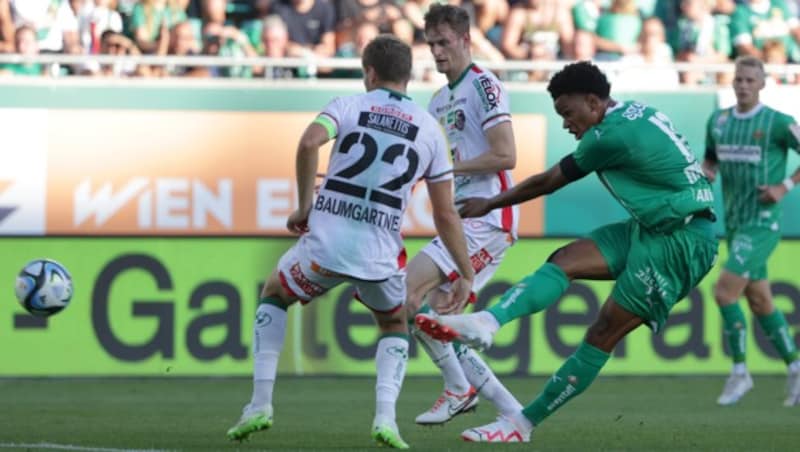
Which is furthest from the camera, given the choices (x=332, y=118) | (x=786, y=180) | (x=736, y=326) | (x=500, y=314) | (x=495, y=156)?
(x=736, y=326)

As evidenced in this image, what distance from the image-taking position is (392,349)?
8.27 m

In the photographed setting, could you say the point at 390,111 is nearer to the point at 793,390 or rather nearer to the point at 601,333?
the point at 601,333

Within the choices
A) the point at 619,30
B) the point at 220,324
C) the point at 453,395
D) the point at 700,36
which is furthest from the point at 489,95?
the point at 700,36

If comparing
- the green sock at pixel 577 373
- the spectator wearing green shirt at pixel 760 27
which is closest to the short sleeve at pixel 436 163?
the green sock at pixel 577 373

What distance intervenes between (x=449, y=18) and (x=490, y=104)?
0.54 meters

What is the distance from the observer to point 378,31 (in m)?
16.6

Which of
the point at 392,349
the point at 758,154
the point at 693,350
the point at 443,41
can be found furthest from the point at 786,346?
the point at 392,349

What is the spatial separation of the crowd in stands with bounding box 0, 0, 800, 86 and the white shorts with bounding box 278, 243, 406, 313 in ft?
27.2

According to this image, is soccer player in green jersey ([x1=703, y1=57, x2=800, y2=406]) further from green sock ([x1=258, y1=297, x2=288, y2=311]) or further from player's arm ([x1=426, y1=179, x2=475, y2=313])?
green sock ([x1=258, y1=297, x2=288, y2=311])

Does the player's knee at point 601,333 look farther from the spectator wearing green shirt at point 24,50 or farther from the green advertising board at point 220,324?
the spectator wearing green shirt at point 24,50

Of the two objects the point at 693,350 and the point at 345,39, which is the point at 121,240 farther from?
the point at 693,350

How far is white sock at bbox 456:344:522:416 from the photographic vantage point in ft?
29.8

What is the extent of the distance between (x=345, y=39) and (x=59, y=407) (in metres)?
6.56

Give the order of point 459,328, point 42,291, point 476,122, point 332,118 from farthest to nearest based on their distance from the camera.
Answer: point 42,291
point 476,122
point 332,118
point 459,328
